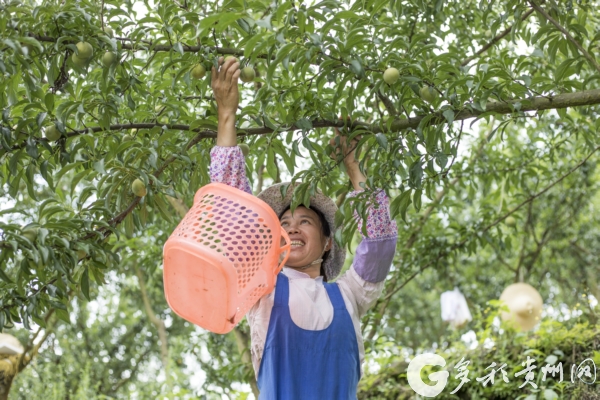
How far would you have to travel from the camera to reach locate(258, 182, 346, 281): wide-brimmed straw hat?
220 centimetres

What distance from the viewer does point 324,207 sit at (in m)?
2.21

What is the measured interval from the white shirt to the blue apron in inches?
0.6

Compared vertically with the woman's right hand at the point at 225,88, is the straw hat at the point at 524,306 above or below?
below

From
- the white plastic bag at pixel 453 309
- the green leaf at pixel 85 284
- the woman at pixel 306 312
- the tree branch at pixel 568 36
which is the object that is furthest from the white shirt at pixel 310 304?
the white plastic bag at pixel 453 309

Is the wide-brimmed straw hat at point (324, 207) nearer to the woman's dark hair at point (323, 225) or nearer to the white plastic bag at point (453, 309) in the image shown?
the woman's dark hair at point (323, 225)

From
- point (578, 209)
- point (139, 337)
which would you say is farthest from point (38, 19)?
point (139, 337)

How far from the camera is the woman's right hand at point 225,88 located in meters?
1.85

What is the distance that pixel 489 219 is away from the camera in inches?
127

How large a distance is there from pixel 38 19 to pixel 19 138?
30cm

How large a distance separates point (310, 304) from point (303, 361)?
142 millimetres

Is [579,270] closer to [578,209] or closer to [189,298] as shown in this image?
A: [578,209]

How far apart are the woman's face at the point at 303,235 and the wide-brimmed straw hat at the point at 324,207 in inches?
1.5
